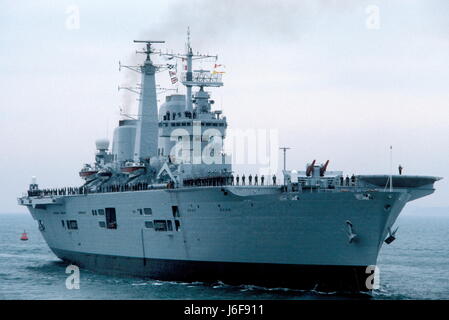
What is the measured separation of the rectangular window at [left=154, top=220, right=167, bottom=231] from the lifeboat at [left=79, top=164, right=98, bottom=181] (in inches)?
445

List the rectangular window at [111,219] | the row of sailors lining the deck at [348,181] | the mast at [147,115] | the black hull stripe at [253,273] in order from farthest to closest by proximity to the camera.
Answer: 1. the mast at [147,115]
2. the rectangular window at [111,219]
3. the row of sailors lining the deck at [348,181]
4. the black hull stripe at [253,273]

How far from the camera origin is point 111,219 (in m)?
45.2

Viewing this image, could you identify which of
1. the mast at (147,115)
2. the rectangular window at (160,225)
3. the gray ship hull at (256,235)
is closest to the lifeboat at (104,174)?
the mast at (147,115)

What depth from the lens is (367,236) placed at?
110 feet

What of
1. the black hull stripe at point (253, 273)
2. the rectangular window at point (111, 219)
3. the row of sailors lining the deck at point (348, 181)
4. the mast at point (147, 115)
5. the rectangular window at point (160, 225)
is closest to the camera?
the black hull stripe at point (253, 273)

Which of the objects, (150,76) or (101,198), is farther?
(150,76)

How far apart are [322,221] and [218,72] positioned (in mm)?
14647

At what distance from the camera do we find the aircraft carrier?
33875mm

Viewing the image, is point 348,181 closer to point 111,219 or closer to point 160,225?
point 160,225

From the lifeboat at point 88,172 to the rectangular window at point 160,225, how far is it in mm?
11316

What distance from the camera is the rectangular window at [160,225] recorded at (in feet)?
133

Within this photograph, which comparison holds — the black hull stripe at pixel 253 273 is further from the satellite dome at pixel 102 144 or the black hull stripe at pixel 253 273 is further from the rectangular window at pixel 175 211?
the satellite dome at pixel 102 144
